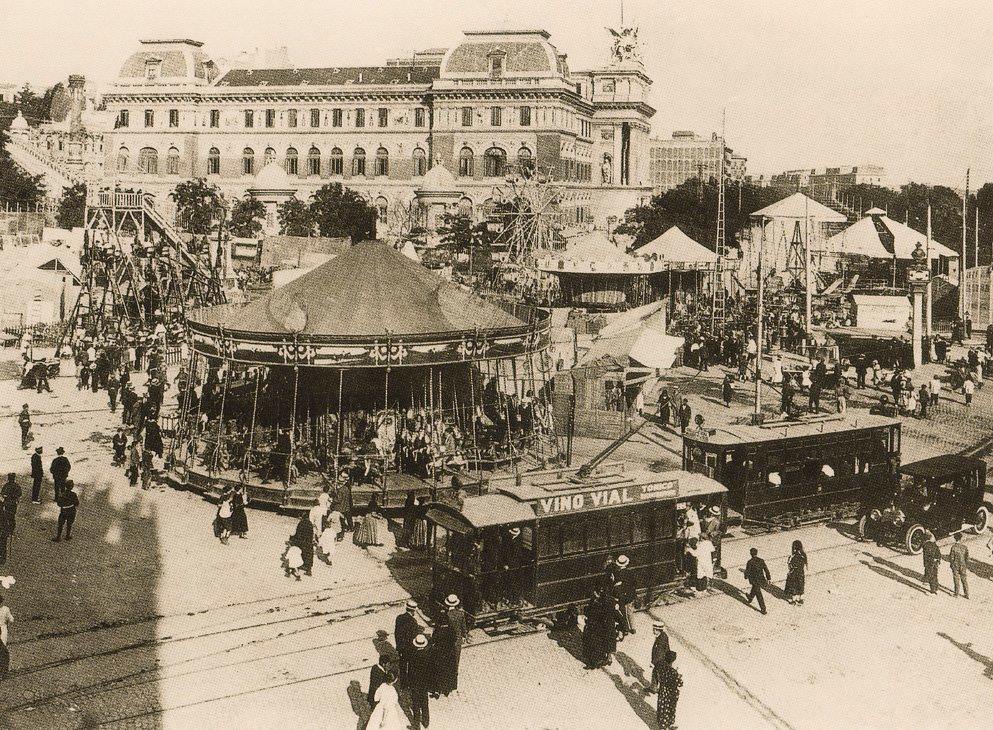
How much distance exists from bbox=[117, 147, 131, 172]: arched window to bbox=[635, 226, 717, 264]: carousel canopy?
2684 inches

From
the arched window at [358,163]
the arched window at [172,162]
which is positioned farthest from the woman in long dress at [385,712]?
the arched window at [172,162]

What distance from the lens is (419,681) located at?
45.2 feet

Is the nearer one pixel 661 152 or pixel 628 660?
pixel 628 660

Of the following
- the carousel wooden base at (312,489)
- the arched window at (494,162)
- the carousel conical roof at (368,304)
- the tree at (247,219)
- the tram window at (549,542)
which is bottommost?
the carousel wooden base at (312,489)

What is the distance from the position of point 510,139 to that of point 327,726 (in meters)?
89.6

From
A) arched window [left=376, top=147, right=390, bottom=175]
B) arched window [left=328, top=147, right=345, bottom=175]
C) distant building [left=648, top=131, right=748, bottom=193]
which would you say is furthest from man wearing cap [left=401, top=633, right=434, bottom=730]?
distant building [left=648, top=131, right=748, bottom=193]

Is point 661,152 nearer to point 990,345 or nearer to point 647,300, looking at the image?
point 647,300

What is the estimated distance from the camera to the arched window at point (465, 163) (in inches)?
3986

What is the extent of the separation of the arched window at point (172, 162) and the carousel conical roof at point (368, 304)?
89.5 meters

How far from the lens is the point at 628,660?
1628cm

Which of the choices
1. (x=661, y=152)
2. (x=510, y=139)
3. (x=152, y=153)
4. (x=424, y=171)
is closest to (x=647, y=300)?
(x=510, y=139)

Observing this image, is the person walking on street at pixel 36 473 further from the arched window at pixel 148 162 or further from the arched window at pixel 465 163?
the arched window at pixel 148 162

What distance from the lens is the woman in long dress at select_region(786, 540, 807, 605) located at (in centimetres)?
1891

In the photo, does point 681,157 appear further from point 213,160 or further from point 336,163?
point 213,160
